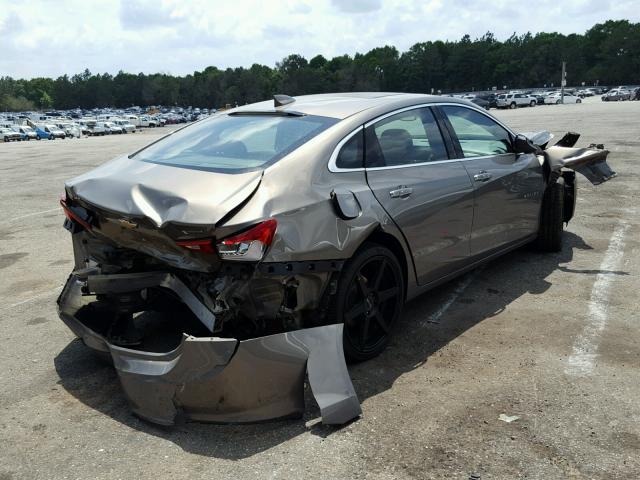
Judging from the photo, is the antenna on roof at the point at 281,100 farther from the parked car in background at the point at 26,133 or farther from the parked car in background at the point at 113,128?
the parked car in background at the point at 113,128

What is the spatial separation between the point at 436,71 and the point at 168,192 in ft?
516

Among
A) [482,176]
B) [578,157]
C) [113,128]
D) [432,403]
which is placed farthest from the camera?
[113,128]

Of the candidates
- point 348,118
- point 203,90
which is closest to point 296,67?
point 203,90

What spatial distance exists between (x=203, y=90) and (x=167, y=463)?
605ft

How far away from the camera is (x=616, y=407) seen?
3.29m

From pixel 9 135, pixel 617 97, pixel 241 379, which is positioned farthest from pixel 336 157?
→ pixel 617 97

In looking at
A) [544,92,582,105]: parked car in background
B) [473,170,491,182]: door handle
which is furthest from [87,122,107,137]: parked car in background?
[473,170,491,182]: door handle

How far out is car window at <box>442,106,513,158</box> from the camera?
476cm

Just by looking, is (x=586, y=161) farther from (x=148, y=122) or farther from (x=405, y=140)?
(x=148, y=122)

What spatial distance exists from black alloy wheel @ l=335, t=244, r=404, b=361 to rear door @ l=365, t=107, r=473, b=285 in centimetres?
26

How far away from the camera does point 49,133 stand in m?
54.5

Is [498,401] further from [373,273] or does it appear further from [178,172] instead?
[178,172]

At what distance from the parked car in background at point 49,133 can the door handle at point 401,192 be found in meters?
56.8

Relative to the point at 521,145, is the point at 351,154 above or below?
above
